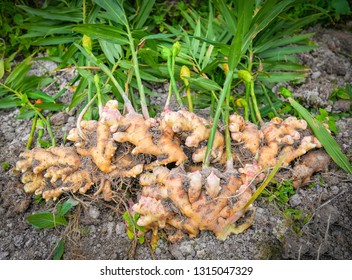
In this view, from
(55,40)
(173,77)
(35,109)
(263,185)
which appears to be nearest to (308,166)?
(263,185)

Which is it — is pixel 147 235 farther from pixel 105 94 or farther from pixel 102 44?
pixel 102 44

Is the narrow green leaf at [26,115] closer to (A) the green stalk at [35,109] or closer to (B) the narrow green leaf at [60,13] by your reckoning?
(A) the green stalk at [35,109]

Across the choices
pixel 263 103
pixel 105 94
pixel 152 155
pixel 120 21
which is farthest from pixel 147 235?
pixel 120 21

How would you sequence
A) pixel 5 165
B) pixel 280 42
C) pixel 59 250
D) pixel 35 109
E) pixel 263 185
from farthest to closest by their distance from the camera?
1. pixel 280 42
2. pixel 35 109
3. pixel 5 165
4. pixel 59 250
5. pixel 263 185

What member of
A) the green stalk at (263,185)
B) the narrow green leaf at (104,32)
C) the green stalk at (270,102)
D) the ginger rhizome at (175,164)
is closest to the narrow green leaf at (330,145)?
the ginger rhizome at (175,164)

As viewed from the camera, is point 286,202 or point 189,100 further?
point 189,100

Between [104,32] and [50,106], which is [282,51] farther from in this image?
[50,106]
